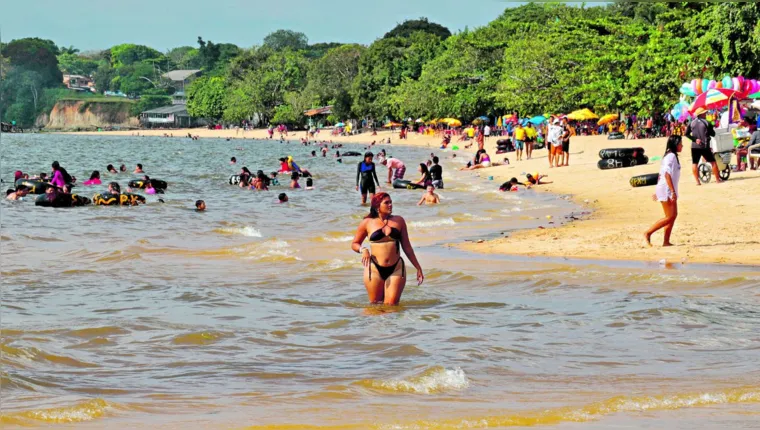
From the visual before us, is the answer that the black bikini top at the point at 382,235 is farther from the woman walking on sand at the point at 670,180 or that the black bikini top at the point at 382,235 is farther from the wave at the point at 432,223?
the wave at the point at 432,223

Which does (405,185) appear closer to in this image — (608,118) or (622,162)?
(622,162)

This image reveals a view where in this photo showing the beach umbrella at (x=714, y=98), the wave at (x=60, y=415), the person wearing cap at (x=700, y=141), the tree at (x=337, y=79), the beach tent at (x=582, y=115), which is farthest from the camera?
the tree at (x=337, y=79)

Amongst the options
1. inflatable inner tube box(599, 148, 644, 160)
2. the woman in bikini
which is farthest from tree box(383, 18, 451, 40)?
the woman in bikini

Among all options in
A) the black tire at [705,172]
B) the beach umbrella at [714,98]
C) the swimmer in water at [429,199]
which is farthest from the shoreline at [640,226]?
the swimmer in water at [429,199]

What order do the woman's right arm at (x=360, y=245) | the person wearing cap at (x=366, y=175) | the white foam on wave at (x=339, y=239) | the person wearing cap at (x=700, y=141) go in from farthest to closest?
the person wearing cap at (x=366, y=175)
the person wearing cap at (x=700, y=141)
the white foam on wave at (x=339, y=239)
the woman's right arm at (x=360, y=245)

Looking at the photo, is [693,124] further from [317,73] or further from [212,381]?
[317,73]

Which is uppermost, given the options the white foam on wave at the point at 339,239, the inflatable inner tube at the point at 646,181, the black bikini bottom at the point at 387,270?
the inflatable inner tube at the point at 646,181

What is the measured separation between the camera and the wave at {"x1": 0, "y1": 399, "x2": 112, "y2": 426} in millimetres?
5957

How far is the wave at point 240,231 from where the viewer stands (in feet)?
62.6

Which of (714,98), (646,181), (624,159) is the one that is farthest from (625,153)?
(646,181)

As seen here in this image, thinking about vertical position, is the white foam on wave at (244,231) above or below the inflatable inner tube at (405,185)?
below

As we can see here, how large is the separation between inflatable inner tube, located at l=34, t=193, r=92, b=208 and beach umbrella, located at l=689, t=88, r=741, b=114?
58.9 ft

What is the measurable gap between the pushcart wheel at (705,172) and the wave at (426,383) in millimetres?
15460

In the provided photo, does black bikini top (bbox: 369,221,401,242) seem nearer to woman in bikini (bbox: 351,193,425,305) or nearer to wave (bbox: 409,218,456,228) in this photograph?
woman in bikini (bbox: 351,193,425,305)
